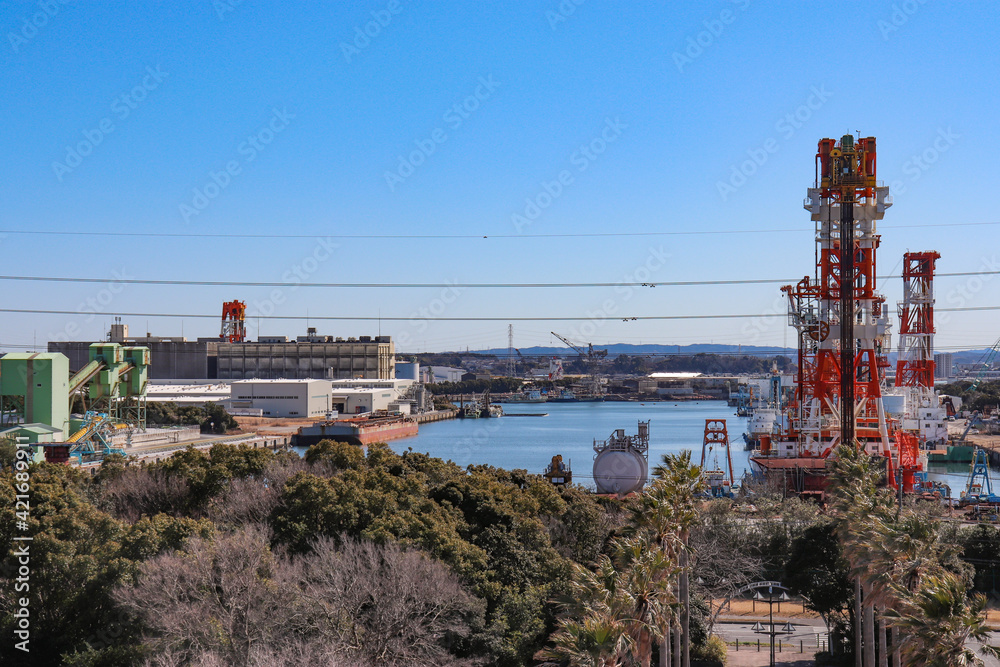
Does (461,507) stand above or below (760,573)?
above

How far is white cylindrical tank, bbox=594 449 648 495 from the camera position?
23688mm

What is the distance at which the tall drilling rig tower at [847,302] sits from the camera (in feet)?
81.0

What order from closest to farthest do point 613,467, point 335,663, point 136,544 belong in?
point 335,663, point 136,544, point 613,467

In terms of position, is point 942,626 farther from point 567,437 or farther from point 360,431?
point 567,437

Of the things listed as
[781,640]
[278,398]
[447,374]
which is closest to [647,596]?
[781,640]

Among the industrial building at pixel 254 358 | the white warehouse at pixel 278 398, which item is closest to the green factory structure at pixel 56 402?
the white warehouse at pixel 278 398

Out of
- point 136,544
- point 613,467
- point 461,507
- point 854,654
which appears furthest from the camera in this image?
point 613,467

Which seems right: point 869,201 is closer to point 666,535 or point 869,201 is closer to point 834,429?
point 834,429

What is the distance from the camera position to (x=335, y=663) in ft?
26.1

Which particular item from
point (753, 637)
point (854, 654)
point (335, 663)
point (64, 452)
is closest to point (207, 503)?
point (335, 663)

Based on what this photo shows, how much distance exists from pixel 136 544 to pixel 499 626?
421 centimetres

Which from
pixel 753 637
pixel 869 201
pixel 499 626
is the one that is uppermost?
pixel 869 201

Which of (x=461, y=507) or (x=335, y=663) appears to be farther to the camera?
(x=461, y=507)

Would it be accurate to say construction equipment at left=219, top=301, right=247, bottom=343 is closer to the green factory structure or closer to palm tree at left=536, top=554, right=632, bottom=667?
the green factory structure
